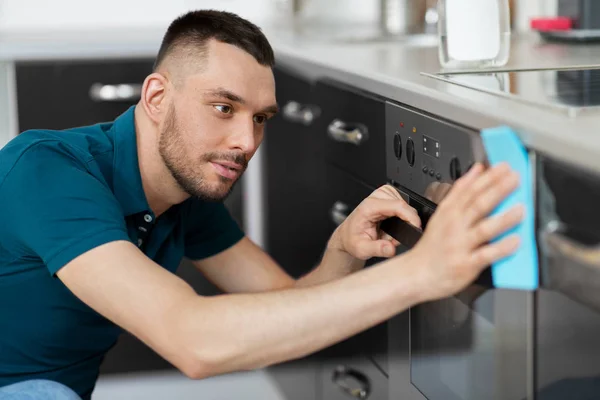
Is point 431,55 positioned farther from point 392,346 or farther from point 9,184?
point 9,184

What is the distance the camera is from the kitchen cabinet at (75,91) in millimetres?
2451

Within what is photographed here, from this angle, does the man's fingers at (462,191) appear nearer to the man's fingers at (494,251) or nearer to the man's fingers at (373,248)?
the man's fingers at (494,251)

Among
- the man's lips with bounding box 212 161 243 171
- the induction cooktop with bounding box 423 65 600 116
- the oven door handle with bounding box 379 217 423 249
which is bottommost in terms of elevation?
the oven door handle with bounding box 379 217 423 249

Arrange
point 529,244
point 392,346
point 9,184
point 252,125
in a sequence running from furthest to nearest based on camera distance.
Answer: point 392,346 < point 252,125 < point 9,184 < point 529,244

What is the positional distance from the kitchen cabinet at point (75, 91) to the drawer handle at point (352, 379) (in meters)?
0.74

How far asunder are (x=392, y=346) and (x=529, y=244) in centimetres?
55

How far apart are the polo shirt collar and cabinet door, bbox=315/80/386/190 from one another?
357 mm

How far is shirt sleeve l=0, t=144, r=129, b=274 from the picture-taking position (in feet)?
3.89

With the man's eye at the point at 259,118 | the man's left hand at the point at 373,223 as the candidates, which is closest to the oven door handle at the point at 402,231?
the man's left hand at the point at 373,223

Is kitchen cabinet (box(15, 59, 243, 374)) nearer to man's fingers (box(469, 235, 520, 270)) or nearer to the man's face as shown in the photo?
the man's face

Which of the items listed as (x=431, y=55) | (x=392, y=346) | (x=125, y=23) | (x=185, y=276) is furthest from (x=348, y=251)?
(x=125, y=23)

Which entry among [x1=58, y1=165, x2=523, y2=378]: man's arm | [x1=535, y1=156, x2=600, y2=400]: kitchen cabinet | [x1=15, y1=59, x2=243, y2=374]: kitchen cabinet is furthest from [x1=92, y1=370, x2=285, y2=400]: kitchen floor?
[x1=535, y1=156, x2=600, y2=400]: kitchen cabinet

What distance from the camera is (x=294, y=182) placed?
2244 millimetres

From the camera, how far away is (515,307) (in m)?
1.11
